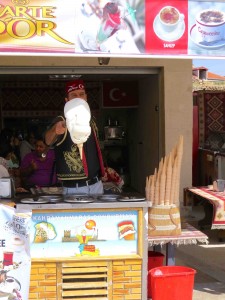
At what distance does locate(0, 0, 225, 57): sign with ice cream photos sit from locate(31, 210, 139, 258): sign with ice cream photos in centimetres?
133

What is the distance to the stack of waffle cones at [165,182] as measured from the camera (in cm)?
456

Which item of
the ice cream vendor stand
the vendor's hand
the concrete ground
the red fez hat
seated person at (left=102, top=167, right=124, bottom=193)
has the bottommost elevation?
the concrete ground

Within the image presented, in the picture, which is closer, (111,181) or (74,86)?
(74,86)

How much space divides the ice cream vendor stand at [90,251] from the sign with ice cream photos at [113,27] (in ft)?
4.30

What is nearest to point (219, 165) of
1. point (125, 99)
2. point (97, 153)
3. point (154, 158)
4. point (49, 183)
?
point (154, 158)

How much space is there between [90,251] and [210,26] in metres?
2.15

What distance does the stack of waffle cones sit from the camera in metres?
4.56

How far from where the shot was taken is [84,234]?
4.34 metres

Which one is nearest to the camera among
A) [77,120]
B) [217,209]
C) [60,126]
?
[77,120]

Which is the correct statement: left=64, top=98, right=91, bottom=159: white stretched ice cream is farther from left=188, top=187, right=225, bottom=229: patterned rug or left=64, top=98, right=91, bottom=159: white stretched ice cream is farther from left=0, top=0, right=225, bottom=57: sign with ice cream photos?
left=188, top=187, right=225, bottom=229: patterned rug

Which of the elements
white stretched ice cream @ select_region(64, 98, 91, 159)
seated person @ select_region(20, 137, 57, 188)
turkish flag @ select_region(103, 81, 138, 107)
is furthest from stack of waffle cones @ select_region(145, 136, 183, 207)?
turkish flag @ select_region(103, 81, 138, 107)

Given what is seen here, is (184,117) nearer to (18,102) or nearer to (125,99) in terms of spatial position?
(125,99)

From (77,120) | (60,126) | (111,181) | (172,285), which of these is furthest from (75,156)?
(172,285)

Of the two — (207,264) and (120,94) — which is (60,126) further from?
(120,94)
